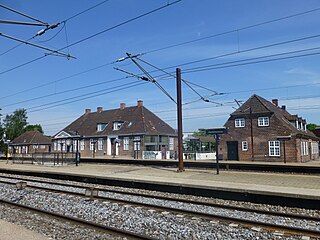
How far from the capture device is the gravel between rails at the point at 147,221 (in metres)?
6.90

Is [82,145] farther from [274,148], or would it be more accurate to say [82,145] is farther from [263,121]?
[274,148]

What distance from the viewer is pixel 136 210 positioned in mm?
9484

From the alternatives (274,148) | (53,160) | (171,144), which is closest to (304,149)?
(274,148)

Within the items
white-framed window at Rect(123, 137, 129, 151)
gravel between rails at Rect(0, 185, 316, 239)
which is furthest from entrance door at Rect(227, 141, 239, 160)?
gravel between rails at Rect(0, 185, 316, 239)

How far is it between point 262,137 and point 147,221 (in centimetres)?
3256

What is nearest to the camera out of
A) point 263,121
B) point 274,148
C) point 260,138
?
point 274,148

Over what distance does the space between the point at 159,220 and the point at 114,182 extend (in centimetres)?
809

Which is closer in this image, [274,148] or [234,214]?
[234,214]

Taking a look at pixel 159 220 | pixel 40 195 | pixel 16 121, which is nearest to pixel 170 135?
pixel 40 195

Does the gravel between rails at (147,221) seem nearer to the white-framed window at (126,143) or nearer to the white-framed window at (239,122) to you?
the white-framed window at (239,122)

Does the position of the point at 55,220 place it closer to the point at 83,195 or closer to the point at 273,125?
the point at 83,195

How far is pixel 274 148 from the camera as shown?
36469 mm

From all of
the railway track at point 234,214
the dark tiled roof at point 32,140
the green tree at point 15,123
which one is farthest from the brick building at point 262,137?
the green tree at point 15,123

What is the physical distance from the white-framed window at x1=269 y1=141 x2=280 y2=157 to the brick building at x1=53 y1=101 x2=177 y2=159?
1426 cm
